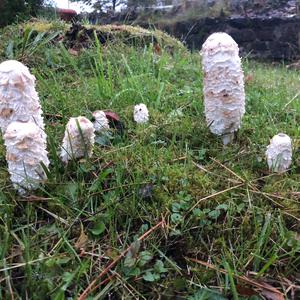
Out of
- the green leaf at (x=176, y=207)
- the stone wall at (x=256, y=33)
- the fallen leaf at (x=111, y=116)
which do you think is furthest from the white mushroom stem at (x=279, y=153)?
the stone wall at (x=256, y=33)

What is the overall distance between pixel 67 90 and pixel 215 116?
1217 millimetres

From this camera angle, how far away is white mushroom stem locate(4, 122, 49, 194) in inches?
66.4

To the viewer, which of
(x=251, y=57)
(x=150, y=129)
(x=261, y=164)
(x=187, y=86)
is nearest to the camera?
(x=261, y=164)

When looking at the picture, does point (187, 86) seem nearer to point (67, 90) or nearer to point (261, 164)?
point (67, 90)

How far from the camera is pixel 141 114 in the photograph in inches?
96.0

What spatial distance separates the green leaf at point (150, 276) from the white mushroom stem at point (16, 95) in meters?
0.84

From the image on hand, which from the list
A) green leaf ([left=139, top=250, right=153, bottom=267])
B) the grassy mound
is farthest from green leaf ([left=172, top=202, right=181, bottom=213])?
the grassy mound

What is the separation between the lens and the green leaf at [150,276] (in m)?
1.49

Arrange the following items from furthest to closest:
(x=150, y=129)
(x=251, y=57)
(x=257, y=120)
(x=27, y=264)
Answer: (x=251, y=57)
(x=257, y=120)
(x=150, y=129)
(x=27, y=264)

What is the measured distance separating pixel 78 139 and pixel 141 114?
2.01ft

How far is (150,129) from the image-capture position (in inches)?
91.9

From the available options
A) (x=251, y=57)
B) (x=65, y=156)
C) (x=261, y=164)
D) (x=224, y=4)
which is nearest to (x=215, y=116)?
(x=261, y=164)

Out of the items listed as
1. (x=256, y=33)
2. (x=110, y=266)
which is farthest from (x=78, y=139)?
(x=256, y=33)

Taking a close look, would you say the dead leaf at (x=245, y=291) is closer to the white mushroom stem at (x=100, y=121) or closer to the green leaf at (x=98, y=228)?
the green leaf at (x=98, y=228)
